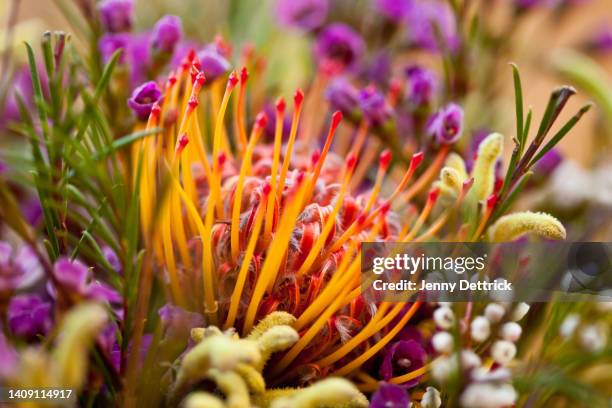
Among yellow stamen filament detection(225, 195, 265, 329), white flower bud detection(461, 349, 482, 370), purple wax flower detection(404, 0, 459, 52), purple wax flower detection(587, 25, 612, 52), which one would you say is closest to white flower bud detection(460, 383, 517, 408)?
white flower bud detection(461, 349, 482, 370)

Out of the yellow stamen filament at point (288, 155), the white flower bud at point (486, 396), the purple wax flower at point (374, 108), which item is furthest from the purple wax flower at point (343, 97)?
the white flower bud at point (486, 396)

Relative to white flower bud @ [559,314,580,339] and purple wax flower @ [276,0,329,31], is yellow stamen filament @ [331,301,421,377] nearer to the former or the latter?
white flower bud @ [559,314,580,339]

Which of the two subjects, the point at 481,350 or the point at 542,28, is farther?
the point at 542,28

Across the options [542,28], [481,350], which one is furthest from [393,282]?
[542,28]

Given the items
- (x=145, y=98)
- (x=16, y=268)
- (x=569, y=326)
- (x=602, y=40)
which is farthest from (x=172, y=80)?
(x=602, y=40)

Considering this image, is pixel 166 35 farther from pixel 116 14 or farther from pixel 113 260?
pixel 113 260

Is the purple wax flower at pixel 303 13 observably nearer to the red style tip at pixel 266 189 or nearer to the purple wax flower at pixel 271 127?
the purple wax flower at pixel 271 127

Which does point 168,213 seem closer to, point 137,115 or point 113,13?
point 137,115
